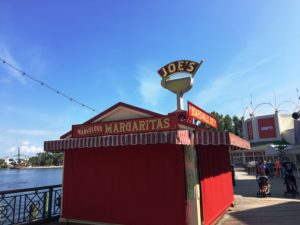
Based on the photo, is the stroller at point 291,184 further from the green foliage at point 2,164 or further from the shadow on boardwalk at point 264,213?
the green foliage at point 2,164

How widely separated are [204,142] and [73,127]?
412cm

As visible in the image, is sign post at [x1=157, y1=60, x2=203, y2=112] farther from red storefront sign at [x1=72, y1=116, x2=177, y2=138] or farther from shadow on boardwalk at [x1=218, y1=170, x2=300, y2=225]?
shadow on boardwalk at [x1=218, y1=170, x2=300, y2=225]

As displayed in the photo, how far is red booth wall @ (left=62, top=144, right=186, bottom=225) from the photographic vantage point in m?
7.09

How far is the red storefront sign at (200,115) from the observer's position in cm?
754

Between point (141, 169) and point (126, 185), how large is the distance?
0.63m

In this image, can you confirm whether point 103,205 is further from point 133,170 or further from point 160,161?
point 160,161

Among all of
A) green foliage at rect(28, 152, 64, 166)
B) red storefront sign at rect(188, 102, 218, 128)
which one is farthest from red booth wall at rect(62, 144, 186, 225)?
green foliage at rect(28, 152, 64, 166)

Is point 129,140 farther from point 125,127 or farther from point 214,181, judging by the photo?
point 214,181

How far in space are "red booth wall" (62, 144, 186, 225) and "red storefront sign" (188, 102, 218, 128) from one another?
1.09 m

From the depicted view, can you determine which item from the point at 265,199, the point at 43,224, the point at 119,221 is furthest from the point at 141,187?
the point at 265,199

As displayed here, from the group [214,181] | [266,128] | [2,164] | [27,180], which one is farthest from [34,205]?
[2,164]

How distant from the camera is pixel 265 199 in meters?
12.0

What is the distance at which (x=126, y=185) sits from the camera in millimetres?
7648

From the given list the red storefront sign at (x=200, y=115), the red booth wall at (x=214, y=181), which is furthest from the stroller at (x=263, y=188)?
the red storefront sign at (x=200, y=115)
